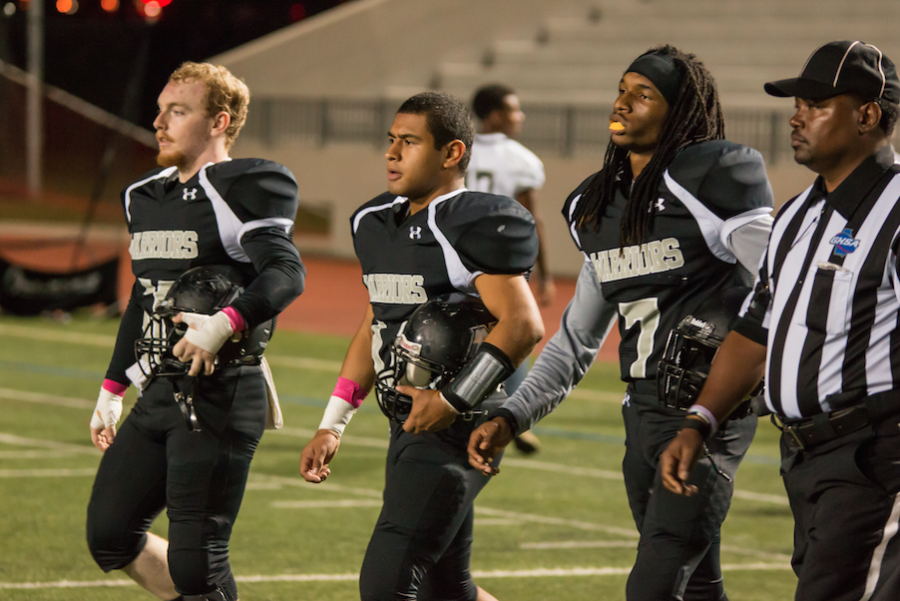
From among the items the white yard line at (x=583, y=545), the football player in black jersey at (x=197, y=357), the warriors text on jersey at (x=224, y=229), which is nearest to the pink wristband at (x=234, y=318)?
the football player in black jersey at (x=197, y=357)

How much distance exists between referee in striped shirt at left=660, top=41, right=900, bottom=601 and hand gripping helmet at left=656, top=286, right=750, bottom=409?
164mm

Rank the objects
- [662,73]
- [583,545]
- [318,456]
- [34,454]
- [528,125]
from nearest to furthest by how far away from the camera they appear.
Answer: [662,73]
[318,456]
[583,545]
[34,454]
[528,125]

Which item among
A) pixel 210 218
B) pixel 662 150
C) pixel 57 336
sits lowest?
Result: pixel 57 336

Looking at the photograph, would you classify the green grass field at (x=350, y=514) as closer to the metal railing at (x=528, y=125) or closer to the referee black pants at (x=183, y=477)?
the referee black pants at (x=183, y=477)

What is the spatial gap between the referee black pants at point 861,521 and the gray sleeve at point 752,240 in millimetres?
642

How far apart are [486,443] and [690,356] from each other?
2.09 feet

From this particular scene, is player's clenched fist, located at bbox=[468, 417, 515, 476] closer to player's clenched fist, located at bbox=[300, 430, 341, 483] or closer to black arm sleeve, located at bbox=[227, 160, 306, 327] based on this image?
player's clenched fist, located at bbox=[300, 430, 341, 483]

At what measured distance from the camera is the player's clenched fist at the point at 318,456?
3990mm

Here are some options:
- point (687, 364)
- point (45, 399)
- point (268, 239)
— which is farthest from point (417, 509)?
point (45, 399)

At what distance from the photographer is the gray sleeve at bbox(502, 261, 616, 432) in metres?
4.04

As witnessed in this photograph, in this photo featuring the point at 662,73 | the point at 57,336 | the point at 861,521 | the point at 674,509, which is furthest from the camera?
the point at 57,336

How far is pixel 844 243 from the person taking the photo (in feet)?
10.7

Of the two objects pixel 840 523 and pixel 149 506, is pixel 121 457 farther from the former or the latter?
pixel 840 523

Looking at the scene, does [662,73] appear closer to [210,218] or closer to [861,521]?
[861,521]
